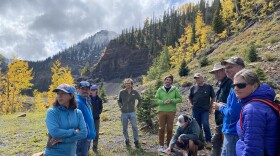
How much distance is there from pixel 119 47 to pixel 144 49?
1622 cm

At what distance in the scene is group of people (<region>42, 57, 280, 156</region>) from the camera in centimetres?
258

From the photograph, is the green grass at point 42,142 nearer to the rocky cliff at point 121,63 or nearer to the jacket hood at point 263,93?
the jacket hood at point 263,93

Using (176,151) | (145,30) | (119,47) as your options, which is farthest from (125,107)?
(145,30)

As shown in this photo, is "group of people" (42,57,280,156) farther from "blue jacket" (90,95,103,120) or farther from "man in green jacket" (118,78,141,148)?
"man in green jacket" (118,78,141,148)

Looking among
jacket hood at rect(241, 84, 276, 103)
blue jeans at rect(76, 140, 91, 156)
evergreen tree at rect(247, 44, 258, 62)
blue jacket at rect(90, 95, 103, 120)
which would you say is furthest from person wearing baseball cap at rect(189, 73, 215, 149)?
evergreen tree at rect(247, 44, 258, 62)

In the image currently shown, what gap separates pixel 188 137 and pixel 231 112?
3.41 m

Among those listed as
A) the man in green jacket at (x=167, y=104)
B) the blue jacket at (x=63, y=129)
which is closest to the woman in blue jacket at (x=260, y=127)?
the blue jacket at (x=63, y=129)

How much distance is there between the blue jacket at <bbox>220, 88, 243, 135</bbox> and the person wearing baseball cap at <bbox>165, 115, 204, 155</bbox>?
3.07 meters

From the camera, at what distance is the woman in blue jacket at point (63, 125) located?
13.1 feet

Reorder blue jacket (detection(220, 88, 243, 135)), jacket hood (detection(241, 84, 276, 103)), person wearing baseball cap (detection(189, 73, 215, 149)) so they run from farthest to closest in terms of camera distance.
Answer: person wearing baseball cap (detection(189, 73, 215, 149)), blue jacket (detection(220, 88, 243, 135)), jacket hood (detection(241, 84, 276, 103))

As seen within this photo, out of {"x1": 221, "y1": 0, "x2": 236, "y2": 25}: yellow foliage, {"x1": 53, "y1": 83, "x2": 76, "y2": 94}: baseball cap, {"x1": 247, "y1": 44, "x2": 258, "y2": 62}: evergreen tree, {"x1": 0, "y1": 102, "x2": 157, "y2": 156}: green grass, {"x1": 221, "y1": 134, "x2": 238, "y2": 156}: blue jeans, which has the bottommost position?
{"x1": 0, "y1": 102, "x2": 157, "y2": 156}: green grass

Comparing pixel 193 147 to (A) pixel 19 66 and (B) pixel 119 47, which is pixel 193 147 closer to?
(A) pixel 19 66

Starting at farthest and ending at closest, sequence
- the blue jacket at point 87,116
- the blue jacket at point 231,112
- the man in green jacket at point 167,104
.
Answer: the man in green jacket at point 167,104, the blue jacket at point 87,116, the blue jacket at point 231,112

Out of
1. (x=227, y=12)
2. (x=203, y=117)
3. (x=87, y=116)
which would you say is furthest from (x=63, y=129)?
(x=227, y=12)
